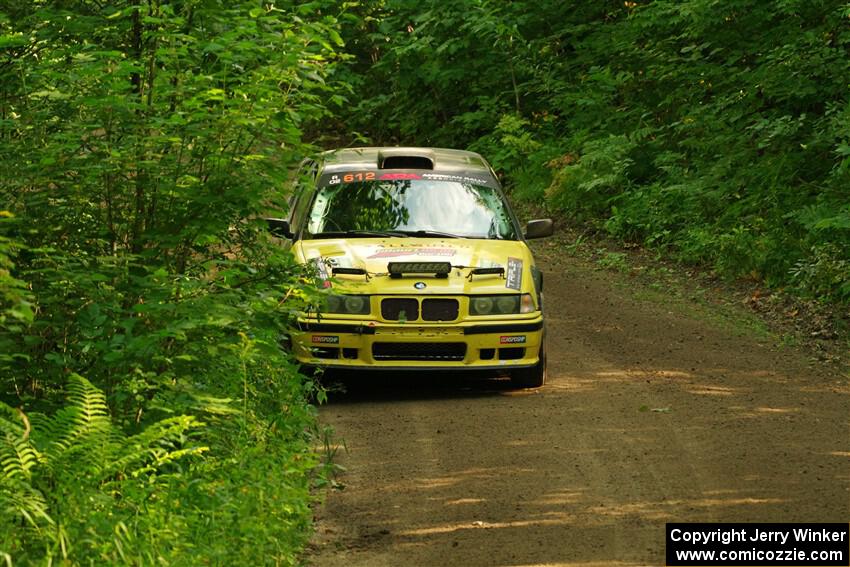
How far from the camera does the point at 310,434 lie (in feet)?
28.0

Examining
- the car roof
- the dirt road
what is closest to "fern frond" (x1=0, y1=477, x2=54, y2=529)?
the dirt road

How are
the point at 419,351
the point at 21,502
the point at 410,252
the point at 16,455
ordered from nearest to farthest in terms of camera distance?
the point at 21,502 → the point at 16,455 → the point at 419,351 → the point at 410,252

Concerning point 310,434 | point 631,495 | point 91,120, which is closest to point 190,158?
point 91,120

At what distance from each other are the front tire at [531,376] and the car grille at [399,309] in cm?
105

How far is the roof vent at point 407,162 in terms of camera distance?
11.5 meters

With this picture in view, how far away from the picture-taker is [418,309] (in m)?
9.89

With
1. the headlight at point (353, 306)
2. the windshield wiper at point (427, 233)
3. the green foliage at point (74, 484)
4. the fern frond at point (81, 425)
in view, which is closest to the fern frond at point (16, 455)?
the green foliage at point (74, 484)

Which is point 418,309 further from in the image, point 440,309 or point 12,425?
point 12,425

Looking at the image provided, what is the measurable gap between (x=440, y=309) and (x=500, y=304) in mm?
498

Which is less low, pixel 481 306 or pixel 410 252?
pixel 410 252

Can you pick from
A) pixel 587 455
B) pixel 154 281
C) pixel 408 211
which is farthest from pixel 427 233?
pixel 154 281

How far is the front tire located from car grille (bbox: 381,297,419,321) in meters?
1.05

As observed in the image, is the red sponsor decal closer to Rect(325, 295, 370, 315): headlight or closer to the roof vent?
the roof vent

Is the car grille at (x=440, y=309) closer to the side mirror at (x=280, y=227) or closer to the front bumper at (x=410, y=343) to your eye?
the front bumper at (x=410, y=343)
